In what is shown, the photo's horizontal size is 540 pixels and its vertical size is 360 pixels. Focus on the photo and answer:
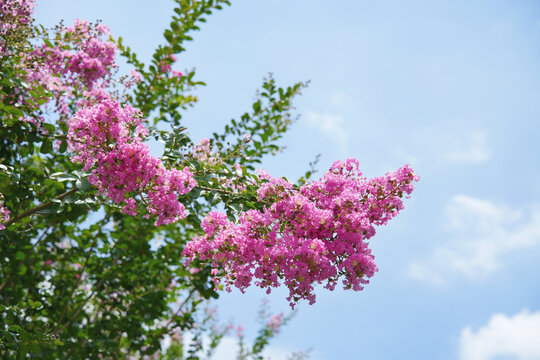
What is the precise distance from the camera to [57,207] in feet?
8.45

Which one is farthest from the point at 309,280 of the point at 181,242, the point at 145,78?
the point at 145,78

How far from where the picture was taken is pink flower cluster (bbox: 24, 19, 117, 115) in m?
4.06

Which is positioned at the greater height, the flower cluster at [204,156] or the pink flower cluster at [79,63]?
the pink flower cluster at [79,63]

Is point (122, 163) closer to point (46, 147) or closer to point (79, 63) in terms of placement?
point (46, 147)

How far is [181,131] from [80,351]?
2.62 metres

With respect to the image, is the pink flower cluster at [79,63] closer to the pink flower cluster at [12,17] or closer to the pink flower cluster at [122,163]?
the pink flower cluster at [12,17]

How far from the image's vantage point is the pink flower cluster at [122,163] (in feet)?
7.34

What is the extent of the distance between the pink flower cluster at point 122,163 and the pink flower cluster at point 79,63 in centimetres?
185

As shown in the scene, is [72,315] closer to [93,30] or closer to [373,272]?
[93,30]

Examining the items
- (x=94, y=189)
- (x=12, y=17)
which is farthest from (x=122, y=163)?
(x=12, y=17)

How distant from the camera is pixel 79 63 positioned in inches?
169

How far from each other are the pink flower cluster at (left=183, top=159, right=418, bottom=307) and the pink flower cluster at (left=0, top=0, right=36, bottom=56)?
2.15 meters

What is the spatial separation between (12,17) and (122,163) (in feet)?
6.10

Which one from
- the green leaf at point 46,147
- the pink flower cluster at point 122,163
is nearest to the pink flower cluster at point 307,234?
the pink flower cluster at point 122,163
